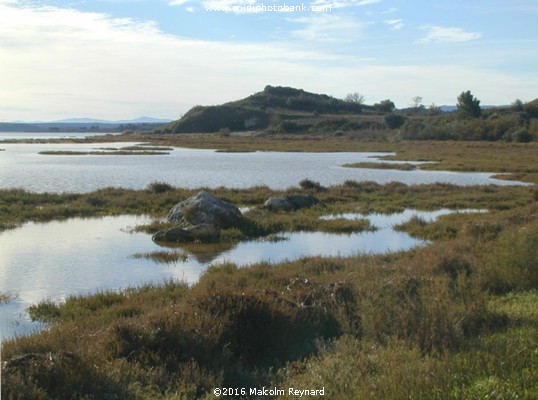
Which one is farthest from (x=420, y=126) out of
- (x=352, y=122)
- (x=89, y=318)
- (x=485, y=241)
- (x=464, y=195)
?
(x=89, y=318)

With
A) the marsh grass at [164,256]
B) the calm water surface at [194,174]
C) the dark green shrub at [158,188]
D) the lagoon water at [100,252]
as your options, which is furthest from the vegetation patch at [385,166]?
the marsh grass at [164,256]

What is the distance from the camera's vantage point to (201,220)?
904 inches

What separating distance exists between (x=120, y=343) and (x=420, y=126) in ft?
358

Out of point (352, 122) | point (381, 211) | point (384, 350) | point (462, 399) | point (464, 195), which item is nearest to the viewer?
point (462, 399)

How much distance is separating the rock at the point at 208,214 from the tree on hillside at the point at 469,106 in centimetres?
10699

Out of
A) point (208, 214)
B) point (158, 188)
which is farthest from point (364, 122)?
point (208, 214)

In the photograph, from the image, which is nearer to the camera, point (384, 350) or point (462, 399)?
point (462, 399)

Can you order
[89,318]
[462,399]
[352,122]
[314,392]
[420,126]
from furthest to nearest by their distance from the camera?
[352,122], [420,126], [89,318], [314,392], [462,399]

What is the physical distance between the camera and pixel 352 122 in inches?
5684

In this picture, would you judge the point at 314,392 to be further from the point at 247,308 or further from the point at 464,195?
the point at 464,195

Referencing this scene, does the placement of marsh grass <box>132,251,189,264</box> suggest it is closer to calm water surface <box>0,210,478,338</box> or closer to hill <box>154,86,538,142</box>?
calm water surface <box>0,210,478,338</box>

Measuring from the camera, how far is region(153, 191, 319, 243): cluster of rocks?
2130 centimetres

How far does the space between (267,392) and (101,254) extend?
12.7 m

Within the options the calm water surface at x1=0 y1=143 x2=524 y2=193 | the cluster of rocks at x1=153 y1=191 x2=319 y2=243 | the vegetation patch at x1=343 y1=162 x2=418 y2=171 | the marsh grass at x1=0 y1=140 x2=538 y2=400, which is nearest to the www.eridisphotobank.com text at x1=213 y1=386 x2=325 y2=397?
the marsh grass at x1=0 y1=140 x2=538 y2=400
